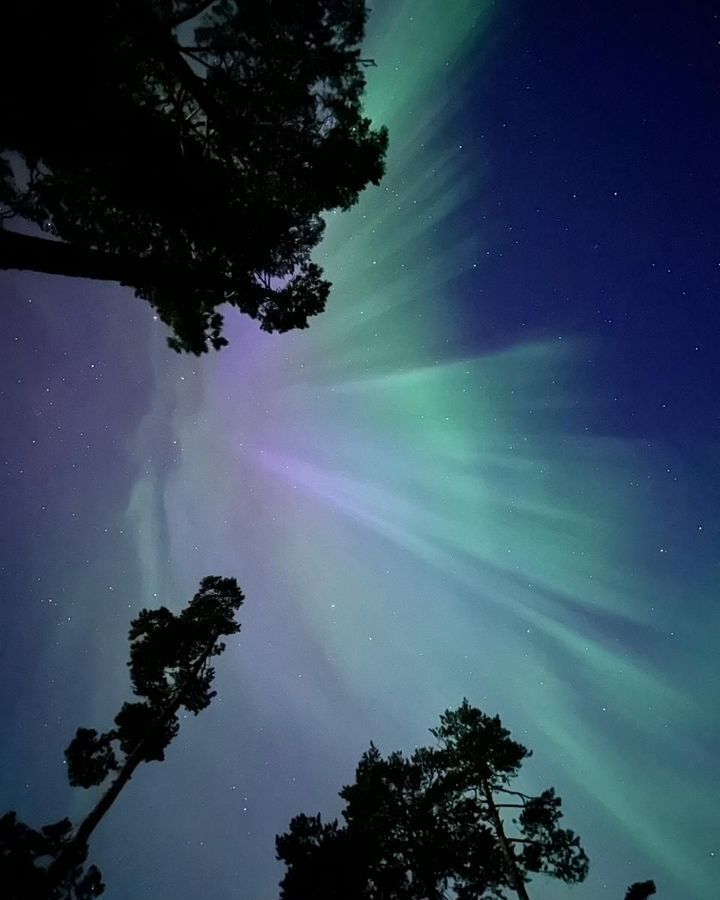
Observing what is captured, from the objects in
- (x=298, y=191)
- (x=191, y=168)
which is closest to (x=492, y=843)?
(x=298, y=191)

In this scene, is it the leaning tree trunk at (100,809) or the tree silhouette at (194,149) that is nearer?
the tree silhouette at (194,149)

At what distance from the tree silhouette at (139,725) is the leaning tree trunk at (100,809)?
0.02 metres

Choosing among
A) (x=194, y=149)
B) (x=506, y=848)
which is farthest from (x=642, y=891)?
(x=194, y=149)

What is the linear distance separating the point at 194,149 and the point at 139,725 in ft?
51.1

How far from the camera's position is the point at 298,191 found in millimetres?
9938

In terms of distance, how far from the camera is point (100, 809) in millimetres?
9805

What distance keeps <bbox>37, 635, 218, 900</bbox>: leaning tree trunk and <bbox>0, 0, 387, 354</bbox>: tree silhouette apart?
10.6 meters

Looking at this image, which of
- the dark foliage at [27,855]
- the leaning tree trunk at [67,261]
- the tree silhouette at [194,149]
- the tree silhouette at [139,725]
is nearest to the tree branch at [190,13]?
the tree silhouette at [194,149]

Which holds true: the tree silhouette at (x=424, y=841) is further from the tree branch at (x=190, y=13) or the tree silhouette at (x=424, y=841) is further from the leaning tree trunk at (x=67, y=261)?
the tree branch at (x=190, y=13)

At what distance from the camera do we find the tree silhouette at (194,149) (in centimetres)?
754

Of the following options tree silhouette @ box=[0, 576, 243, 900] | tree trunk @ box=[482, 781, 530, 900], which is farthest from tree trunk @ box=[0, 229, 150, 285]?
tree trunk @ box=[482, 781, 530, 900]

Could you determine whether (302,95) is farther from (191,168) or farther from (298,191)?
(191,168)

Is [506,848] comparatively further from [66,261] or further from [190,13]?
[190,13]

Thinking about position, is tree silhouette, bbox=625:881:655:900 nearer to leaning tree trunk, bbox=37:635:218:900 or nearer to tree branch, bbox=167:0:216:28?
leaning tree trunk, bbox=37:635:218:900
